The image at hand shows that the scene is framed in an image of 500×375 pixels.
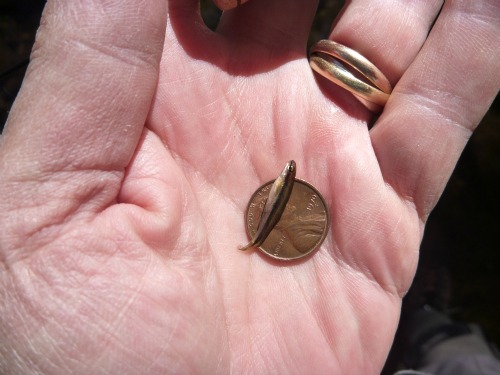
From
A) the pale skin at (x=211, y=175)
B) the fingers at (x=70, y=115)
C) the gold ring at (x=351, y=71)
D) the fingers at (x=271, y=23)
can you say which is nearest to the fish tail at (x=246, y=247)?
the pale skin at (x=211, y=175)

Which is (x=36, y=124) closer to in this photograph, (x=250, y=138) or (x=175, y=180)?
(x=175, y=180)

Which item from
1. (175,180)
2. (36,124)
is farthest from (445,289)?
(36,124)

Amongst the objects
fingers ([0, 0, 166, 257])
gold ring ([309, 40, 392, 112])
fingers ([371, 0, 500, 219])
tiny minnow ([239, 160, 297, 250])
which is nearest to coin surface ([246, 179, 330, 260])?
tiny minnow ([239, 160, 297, 250])

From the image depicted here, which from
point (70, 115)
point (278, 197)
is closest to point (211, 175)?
point (278, 197)

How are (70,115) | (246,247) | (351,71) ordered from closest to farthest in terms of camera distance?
(70,115), (246,247), (351,71)

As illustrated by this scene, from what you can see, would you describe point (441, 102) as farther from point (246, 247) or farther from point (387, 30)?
point (246, 247)

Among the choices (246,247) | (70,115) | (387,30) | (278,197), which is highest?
(387,30)

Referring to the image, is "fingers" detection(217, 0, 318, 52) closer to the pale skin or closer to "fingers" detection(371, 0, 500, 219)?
the pale skin
